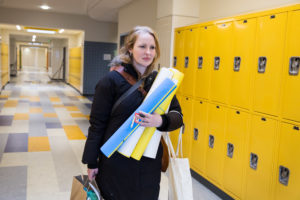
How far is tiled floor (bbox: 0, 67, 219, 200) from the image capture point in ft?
10.8

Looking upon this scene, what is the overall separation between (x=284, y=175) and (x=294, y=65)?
86 cm

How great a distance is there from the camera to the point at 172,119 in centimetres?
157

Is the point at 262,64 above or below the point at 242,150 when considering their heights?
above

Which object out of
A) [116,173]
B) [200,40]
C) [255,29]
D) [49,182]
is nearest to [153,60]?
[116,173]

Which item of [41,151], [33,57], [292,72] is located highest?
[33,57]

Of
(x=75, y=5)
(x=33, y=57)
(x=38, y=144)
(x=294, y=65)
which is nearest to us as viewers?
(x=294, y=65)

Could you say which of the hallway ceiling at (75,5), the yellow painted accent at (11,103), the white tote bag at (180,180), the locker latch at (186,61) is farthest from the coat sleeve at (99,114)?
the yellow painted accent at (11,103)

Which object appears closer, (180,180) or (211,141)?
(180,180)

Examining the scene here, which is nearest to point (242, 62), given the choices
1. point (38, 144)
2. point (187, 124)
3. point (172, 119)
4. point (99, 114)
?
point (187, 124)

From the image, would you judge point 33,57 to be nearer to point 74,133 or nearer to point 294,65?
point 74,133

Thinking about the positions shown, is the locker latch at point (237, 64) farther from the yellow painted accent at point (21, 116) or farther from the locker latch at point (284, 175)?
the yellow painted accent at point (21, 116)

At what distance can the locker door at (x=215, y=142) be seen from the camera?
10.5 ft

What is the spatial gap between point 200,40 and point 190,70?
0.40 meters

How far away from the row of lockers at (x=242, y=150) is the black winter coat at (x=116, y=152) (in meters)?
1.21
